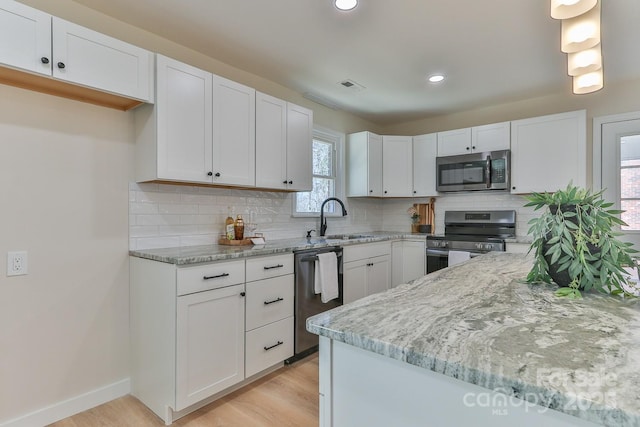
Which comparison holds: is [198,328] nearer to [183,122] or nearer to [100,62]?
[183,122]

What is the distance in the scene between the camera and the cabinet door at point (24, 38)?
5.19 ft

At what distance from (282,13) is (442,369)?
2.27 metres

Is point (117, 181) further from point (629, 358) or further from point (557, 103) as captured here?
point (557, 103)

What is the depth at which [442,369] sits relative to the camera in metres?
0.62

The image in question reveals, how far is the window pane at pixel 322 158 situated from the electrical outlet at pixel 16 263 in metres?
2.68

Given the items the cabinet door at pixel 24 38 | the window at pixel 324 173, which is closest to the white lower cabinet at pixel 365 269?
the window at pixel 324 173

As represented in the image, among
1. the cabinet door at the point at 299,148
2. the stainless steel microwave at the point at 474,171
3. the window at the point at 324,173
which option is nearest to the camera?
the cabinet door at the point at 299,148

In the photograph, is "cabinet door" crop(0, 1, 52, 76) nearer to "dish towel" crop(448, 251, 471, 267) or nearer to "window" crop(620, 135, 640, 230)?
"dish towel" crop(448, 251, 471, 267)

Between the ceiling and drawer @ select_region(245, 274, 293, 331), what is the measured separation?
1.81m

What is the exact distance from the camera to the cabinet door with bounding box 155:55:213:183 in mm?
2148

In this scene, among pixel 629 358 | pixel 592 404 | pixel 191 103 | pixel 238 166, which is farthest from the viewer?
pixel 238 166

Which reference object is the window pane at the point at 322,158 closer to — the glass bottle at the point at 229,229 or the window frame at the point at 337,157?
the window frame at the point at 337,157

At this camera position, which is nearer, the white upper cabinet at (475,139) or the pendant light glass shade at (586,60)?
the pendant light glass shade at (586,60)

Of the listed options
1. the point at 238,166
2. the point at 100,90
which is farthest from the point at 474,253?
the point at 100,90
